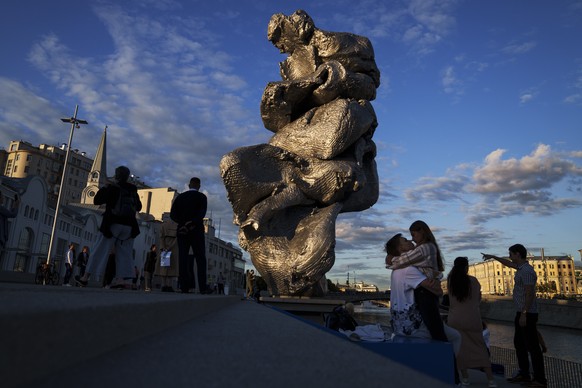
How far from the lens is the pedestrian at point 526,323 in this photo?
197 inches

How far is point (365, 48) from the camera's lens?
12.1m

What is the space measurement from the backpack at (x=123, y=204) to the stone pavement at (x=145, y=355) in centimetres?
462

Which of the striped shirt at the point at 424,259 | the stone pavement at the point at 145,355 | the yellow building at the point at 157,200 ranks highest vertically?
the yellow building at the point at 157,200

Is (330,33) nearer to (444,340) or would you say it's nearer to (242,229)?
(242,229)

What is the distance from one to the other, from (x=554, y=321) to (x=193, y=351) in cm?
3777

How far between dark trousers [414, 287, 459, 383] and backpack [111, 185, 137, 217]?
161 inches

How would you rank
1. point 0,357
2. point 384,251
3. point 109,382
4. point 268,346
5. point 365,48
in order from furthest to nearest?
point 365,48 → point 384,251 → point 268,346 → point 109,382 → point 0,357

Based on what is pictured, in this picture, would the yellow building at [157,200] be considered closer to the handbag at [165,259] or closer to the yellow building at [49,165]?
the yellow building at [49,165]

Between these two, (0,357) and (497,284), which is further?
(497,284)

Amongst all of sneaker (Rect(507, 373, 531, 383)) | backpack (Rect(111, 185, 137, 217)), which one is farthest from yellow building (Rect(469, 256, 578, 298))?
backpack (Rect(111, 185, 137, 217))

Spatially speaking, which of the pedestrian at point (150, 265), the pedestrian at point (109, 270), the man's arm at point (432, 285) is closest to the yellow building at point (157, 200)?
the pedestrian at point (150, 265)

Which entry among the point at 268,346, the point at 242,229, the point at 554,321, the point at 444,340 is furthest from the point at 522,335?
the point at 554,321

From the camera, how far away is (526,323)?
16.8 feet

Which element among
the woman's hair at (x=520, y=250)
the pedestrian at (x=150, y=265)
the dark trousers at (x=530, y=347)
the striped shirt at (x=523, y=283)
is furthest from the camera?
the pedestrian at (x=150, y=265)
